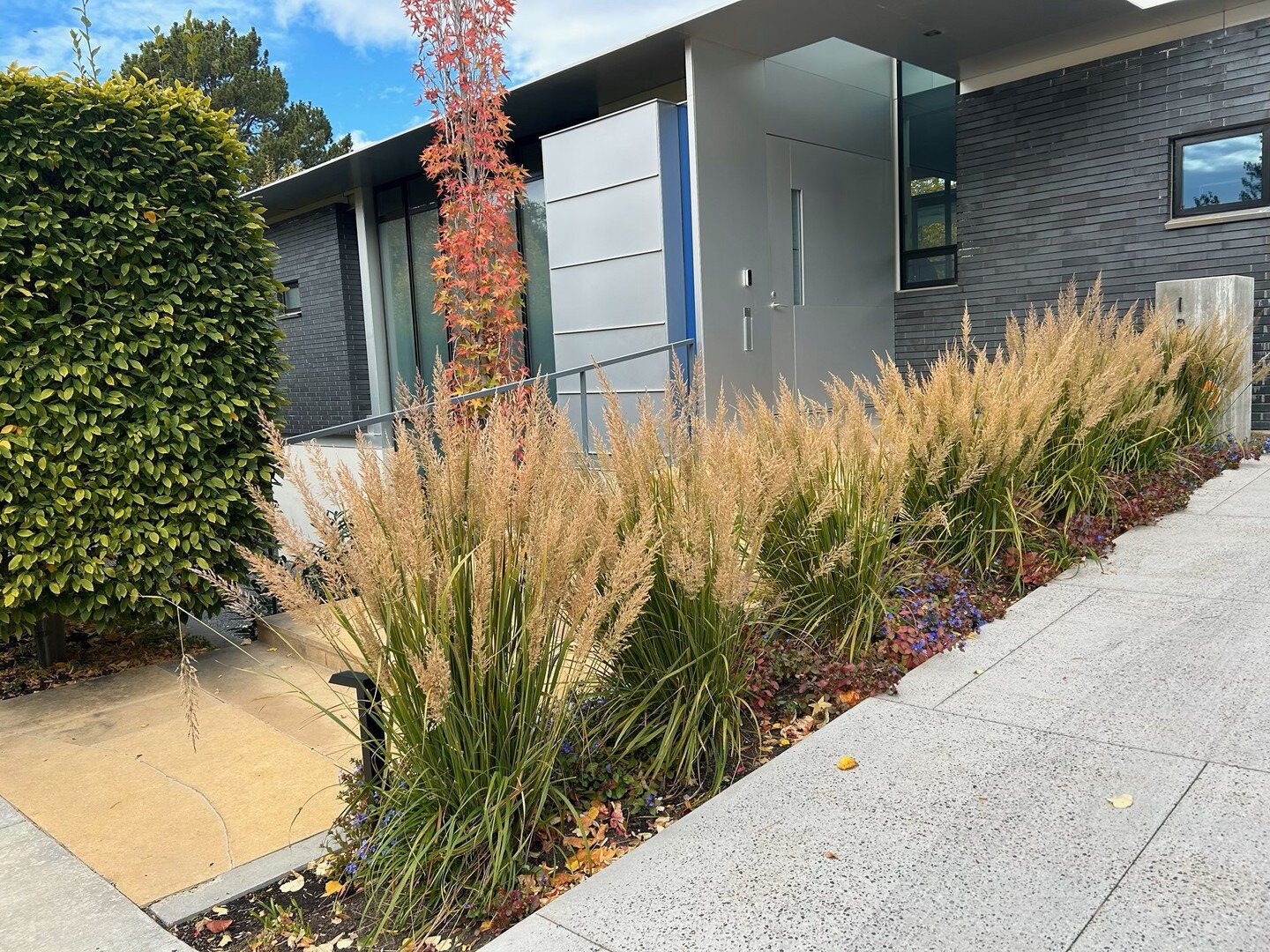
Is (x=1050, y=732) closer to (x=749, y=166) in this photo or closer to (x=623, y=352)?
(x=623, y=352)

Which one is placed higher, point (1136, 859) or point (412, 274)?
point (412, 274)

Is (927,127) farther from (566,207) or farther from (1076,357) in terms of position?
(1076,357)

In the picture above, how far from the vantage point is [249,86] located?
1052 inches

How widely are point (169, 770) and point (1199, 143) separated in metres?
8.97

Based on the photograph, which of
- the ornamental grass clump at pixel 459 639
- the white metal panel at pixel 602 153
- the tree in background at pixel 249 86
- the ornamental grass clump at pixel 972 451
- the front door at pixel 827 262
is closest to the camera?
the ornamental grass clump at pixel 459 639

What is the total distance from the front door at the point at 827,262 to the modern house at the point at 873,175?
0.09 feet

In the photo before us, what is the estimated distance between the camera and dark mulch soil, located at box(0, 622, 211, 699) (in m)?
4.59

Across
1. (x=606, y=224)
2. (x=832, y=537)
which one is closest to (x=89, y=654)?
(x=832, y=537)

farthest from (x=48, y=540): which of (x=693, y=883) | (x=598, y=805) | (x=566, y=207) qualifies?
(x=566, y=207)

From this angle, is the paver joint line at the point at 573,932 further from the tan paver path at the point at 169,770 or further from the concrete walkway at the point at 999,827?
the tan paver path at the point at 169,770

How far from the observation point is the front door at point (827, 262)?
8.71 metres

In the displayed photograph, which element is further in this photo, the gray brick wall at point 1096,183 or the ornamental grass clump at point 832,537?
the gray brick wall at point 1096,183

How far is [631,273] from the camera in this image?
8031mm

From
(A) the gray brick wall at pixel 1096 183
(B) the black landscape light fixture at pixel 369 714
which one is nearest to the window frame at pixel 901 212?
(A) the gray brick wall at pixel 1096 183
